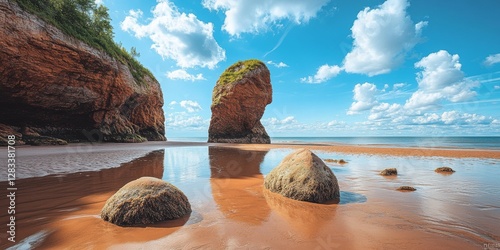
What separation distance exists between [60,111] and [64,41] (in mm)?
7823

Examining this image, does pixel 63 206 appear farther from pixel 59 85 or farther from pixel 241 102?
pixel 241 102

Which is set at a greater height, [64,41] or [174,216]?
[64,41]

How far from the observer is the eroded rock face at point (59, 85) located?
1415cm

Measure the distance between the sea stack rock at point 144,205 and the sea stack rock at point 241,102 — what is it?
31.7 meters

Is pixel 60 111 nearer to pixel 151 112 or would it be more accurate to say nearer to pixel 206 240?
pixel 151 112

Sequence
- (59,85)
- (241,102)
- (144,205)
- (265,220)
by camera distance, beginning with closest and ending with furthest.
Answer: (144,205) < (265,220) < (59,85) < (241,102)

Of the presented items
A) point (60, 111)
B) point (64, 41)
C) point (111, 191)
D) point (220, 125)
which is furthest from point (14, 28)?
point (220, 125)

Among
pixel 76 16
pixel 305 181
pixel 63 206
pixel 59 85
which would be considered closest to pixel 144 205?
pixel 63 206

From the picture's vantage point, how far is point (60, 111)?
20609 mm

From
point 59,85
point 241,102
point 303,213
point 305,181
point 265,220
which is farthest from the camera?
point 241,102

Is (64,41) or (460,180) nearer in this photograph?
(460,180)

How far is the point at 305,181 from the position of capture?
5.07 meters

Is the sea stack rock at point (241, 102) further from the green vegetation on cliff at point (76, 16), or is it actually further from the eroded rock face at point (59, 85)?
the green vegetation on cliff at point (76, 16)

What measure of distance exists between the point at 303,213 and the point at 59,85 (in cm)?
2225
